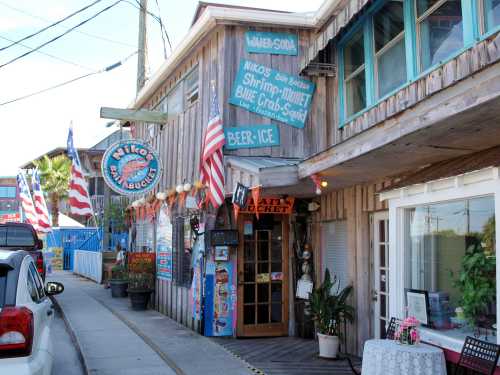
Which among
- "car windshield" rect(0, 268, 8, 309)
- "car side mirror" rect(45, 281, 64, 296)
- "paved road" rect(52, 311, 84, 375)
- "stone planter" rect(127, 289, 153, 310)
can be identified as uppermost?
"car windshield" rect(0, 268, 8, 309)

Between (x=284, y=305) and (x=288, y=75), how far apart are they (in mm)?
3999

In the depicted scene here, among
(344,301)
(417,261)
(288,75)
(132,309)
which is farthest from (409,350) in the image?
(132,309)

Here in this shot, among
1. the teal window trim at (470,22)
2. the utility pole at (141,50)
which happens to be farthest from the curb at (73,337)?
the utility pole at (141,50)

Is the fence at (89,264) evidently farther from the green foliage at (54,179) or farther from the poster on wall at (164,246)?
the green foliage at (54,179)

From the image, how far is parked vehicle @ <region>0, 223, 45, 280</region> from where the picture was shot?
12203mm

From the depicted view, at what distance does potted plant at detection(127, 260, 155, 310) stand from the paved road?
2.21 m

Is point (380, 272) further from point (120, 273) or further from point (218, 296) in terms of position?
point (120, 273)

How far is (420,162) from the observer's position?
662cm

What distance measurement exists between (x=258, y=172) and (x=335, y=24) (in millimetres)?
2186

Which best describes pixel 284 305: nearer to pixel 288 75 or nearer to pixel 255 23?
pixel 288 75

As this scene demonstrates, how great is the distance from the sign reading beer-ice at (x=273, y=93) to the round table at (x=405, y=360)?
5.26 meters

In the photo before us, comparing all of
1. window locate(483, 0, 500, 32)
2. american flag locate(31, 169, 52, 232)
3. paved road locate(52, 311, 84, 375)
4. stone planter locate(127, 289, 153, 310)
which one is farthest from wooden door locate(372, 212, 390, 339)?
american flag locate(31, 169, 52, 232)

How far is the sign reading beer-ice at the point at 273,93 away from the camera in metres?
9.93

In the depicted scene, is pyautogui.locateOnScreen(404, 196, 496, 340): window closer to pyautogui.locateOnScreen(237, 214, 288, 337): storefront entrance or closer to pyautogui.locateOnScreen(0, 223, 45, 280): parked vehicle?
pyautogui.locateOnScreen(237, 214, 288, 337): storefront entrance
